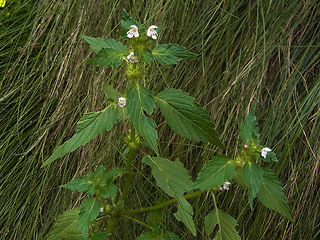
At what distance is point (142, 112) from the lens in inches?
34.9

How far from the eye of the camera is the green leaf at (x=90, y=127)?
90cm

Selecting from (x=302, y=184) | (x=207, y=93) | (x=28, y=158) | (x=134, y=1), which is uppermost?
(x=134, y=1)

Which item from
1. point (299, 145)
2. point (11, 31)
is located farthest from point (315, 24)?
point (11, 31)

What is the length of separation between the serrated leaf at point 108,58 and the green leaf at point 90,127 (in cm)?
9

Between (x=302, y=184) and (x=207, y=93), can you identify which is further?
(x=207, y=93)

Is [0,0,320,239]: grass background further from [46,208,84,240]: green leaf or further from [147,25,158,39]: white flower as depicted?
[147,25,158,39]: white flower

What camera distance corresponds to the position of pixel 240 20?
1.45 meters

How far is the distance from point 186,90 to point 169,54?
0.49 metres

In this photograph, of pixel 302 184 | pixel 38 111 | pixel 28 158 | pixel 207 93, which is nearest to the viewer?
pixel 302 184

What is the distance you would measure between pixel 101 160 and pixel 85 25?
0.51 metres

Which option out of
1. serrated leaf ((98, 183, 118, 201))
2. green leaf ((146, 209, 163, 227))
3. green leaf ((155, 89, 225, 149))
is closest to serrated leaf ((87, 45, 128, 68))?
green leaf ((155, 89, 225, 149))

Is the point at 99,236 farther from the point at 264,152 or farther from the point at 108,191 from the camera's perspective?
the point at 264,152

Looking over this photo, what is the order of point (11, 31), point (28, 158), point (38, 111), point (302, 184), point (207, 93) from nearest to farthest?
point (302, 184) < point (207, 93) < point (28, 158) < point (38, 111) < point (11, 31)

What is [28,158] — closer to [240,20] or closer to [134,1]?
[134,1]
